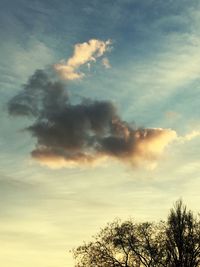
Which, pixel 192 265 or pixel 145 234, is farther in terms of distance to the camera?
pixel 145 234

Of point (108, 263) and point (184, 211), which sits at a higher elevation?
point (184, 211)

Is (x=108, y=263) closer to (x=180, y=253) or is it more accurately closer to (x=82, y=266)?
(x=82, y=266)

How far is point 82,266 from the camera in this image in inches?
3728

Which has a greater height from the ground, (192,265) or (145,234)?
(145,234)

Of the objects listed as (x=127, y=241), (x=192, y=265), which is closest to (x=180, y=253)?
(x=192, y=265)

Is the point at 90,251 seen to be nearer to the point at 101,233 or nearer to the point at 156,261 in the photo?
the point at 101,233

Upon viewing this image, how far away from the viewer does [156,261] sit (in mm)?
92000

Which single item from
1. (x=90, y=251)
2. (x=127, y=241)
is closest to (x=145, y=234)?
(x=127, y=241)

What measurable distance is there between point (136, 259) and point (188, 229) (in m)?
9.63

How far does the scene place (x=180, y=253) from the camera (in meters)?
91.2

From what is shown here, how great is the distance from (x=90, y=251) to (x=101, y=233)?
3.53 m

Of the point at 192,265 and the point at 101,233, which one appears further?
the point at 101,233

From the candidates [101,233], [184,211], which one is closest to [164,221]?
[184,211]

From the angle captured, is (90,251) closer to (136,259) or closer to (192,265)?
(136,259)
